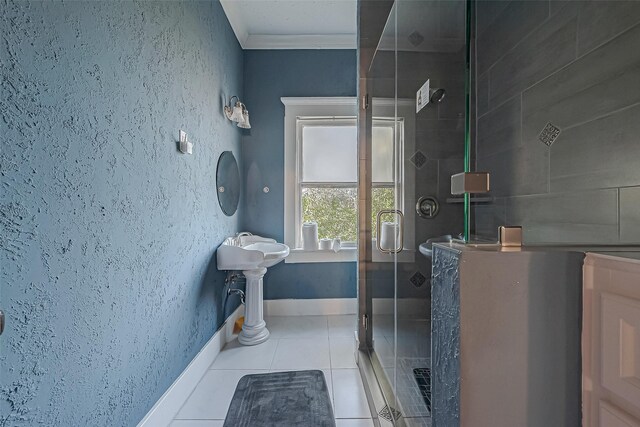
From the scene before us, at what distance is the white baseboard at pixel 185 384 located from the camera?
1.32m

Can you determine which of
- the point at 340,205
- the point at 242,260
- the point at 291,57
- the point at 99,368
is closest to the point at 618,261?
the point at 99,368

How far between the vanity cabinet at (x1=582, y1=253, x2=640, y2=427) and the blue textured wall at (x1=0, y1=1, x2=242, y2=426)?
126 centimetres

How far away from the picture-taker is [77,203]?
0.92 metres

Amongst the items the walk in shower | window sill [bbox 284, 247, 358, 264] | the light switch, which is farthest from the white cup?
the light switch

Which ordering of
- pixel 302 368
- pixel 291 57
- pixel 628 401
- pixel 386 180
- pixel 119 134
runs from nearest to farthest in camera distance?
pixel 628 401 < pixel 119 134 < pixel 386 180 < pixel 302 368 < pixel 291 57

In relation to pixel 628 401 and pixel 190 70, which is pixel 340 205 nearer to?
pixel 190 70

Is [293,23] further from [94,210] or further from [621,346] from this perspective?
[621,346]

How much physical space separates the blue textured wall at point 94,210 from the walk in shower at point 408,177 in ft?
3.79

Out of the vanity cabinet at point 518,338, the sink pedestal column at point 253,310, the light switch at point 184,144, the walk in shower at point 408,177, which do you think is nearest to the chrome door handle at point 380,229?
the walk in shower at point 408,177

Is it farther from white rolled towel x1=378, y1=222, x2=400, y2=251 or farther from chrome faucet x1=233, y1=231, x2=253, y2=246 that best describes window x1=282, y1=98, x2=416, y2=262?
white rolled towel x1=378, y1=222, x2=400, y2=251

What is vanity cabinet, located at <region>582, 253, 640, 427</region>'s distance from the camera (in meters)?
0.39

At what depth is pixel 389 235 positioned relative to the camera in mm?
1612

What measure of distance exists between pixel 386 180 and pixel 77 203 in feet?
4.73

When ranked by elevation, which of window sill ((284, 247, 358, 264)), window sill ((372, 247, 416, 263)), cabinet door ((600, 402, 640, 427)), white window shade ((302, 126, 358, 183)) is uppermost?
white window shade ((302, 126, 358, 183))
